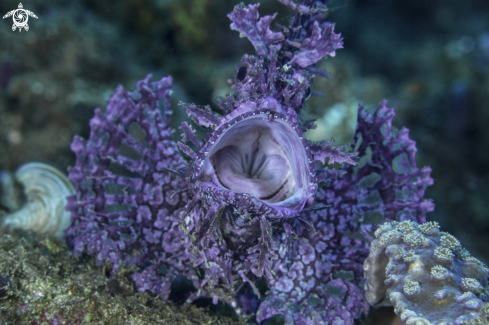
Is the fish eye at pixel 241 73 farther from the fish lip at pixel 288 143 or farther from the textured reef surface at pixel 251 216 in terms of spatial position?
the fish lip at pixel 288 143

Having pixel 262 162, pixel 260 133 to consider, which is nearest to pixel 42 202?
pixel 262 162

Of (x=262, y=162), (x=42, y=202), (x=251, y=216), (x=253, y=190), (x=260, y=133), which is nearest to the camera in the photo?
(x=251, y=216)

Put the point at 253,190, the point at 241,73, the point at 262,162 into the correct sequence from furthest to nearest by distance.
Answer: the point at 262,162 → the point at 253,190 → the point at 241,73

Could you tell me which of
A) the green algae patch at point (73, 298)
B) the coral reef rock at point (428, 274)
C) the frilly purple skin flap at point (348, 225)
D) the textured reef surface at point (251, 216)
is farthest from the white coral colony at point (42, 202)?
the coral reef rock at point (428, 274)

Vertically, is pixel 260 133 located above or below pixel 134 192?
above

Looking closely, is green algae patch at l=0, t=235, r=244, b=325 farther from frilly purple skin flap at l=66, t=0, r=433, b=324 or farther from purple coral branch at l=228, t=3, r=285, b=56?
purple coral branch at l=228, t=3, r=285, b=56

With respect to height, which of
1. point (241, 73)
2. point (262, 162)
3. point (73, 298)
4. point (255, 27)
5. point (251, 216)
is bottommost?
point (73, 298)

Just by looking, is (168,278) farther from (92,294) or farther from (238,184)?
(238,184)

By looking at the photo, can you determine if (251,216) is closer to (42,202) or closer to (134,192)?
(134,192)
